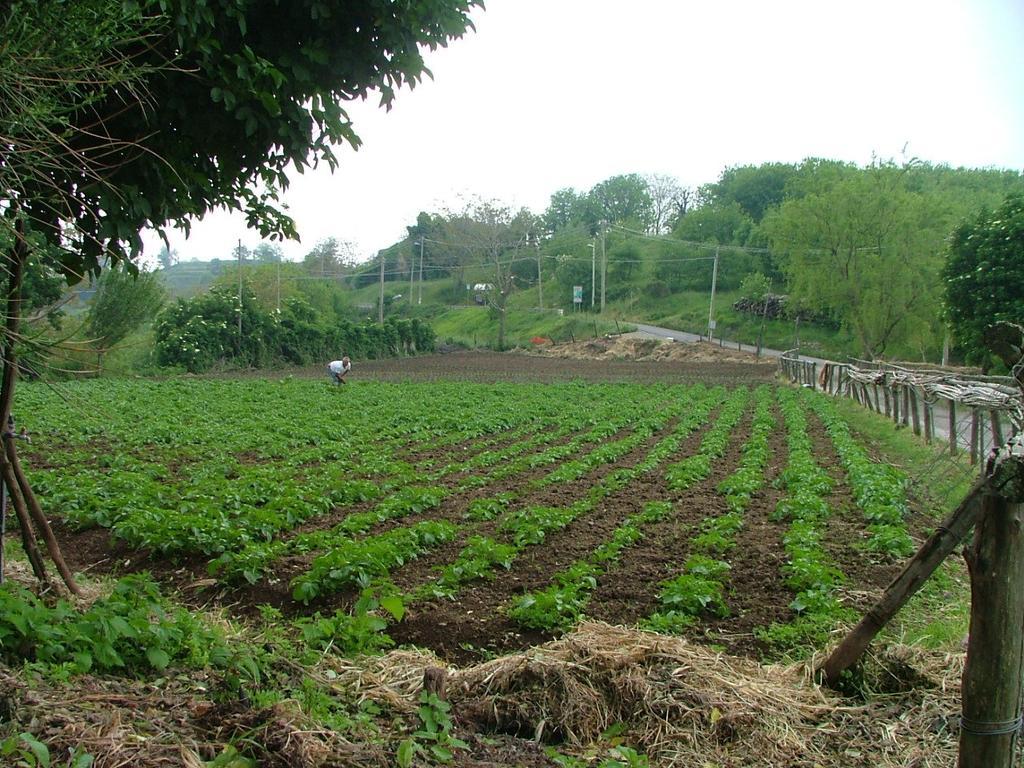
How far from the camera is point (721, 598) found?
723 cm

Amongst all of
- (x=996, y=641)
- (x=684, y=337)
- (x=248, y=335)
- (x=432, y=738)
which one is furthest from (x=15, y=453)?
(x=684, y=337)

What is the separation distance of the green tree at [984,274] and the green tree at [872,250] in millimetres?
11960

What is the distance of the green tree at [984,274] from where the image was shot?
2967cm

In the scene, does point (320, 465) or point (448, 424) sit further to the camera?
point (448, 424)

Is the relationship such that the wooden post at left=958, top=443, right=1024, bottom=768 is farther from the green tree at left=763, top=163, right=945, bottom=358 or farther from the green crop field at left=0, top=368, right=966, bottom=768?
the green tree at left=763, top=163, right=945, bottom=358

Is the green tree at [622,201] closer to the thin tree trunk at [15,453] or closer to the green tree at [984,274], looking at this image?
the green tree at [984,274]

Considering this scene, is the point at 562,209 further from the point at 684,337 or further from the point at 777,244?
the point at 777,244

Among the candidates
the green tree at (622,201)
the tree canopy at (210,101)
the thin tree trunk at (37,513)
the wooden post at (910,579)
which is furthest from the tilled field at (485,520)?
the green tree at (622,201)

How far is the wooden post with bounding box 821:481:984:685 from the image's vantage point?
412 centimetres

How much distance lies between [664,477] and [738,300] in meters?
65.5

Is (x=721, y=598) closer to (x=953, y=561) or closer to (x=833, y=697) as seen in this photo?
(x=833, y=697)

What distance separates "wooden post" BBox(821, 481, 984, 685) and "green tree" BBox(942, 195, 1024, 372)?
27720 mm

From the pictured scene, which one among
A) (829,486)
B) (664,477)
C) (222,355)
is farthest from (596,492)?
(222,355)

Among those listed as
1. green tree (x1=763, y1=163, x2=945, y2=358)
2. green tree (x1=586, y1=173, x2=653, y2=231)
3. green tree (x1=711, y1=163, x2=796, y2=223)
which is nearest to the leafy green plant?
green tree (x1=763, y1=163, x2=945, y2=358)
